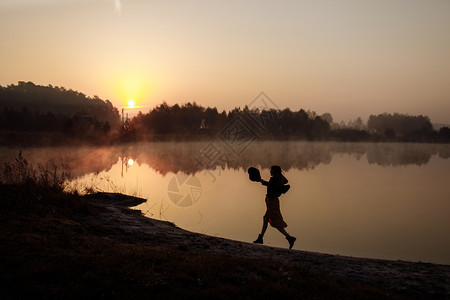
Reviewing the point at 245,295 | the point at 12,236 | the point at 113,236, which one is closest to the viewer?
the point at 245,295

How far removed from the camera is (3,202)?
380 inches

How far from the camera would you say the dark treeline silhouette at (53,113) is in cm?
7188

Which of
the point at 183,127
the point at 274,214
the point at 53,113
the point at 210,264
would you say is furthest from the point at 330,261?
the point at 53,113

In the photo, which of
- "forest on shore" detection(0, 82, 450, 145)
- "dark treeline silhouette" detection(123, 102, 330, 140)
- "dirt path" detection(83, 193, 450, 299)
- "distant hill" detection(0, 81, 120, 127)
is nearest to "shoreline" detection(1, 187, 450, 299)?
"dirt path" detection(83, 193, 450, 299)

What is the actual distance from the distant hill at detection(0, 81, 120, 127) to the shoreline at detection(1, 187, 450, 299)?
14130cm

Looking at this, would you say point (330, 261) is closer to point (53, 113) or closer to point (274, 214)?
point (274, 214)

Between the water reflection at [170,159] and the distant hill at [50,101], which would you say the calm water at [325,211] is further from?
the distant hill at [50,101]

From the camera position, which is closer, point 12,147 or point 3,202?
point 3,202

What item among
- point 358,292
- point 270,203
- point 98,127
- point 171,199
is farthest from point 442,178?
point 98,127

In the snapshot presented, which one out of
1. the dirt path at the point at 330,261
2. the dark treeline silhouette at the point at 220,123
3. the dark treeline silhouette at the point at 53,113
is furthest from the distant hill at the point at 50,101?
the dirt path at the point at 330,261

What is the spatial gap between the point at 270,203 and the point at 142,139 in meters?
80.0

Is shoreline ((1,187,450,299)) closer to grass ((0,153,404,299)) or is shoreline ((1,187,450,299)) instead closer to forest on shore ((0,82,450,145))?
grass ((0,153,404,299))

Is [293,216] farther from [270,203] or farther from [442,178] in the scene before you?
[442,178]

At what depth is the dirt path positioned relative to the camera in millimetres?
7195
